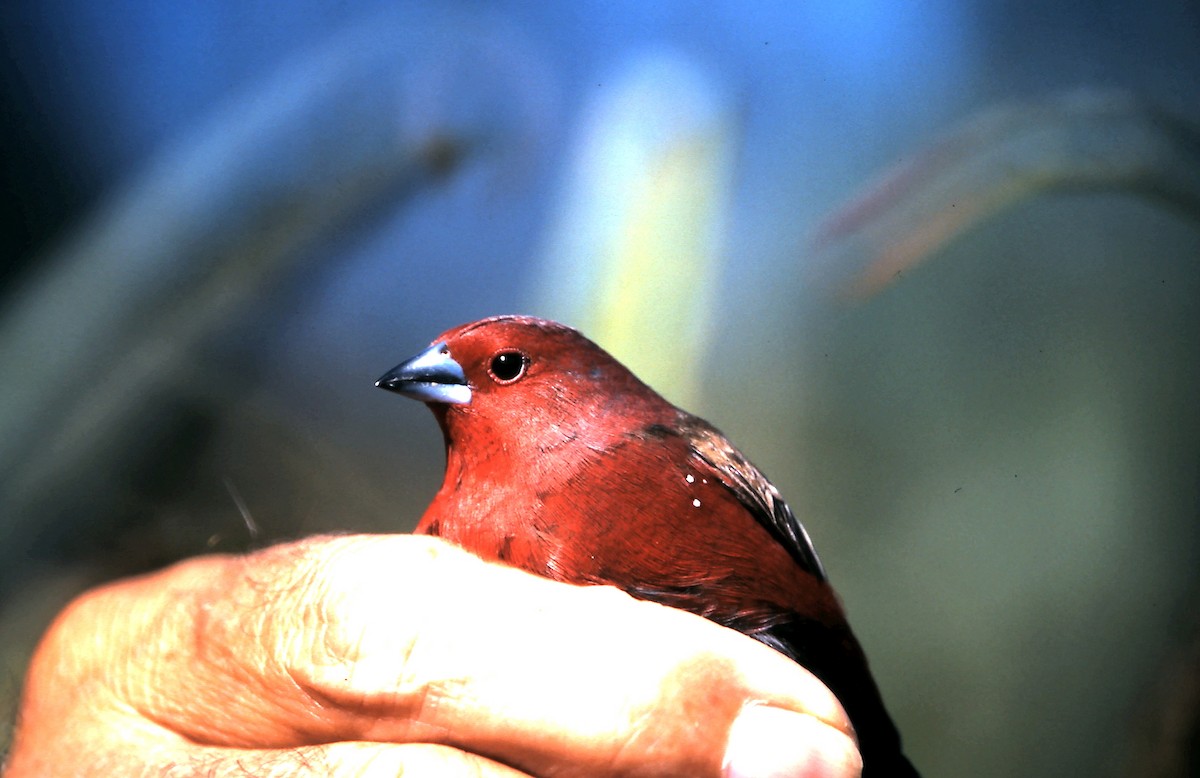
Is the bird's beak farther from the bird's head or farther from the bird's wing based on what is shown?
the bird's wing

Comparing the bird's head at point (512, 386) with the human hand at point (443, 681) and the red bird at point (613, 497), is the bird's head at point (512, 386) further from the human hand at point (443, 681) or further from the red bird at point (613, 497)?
the human hand at point (443, 681)

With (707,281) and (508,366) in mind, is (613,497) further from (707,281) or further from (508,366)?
(707,281)

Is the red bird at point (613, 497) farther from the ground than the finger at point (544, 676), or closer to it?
farther from the ground

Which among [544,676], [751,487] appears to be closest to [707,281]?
[751,487]

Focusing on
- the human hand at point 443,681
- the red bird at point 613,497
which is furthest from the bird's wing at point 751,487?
the human hand at point 443,681

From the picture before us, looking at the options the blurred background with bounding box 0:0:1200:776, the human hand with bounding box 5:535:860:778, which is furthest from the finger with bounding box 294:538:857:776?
the blurred background with bounding box 0:0:1200:776

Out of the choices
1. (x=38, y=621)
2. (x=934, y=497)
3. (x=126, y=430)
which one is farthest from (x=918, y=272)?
(x=38, y=621)

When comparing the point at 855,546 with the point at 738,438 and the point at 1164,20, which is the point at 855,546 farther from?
the point at 1164,20

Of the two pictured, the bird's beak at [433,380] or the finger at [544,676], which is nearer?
the finger at [544,676]
